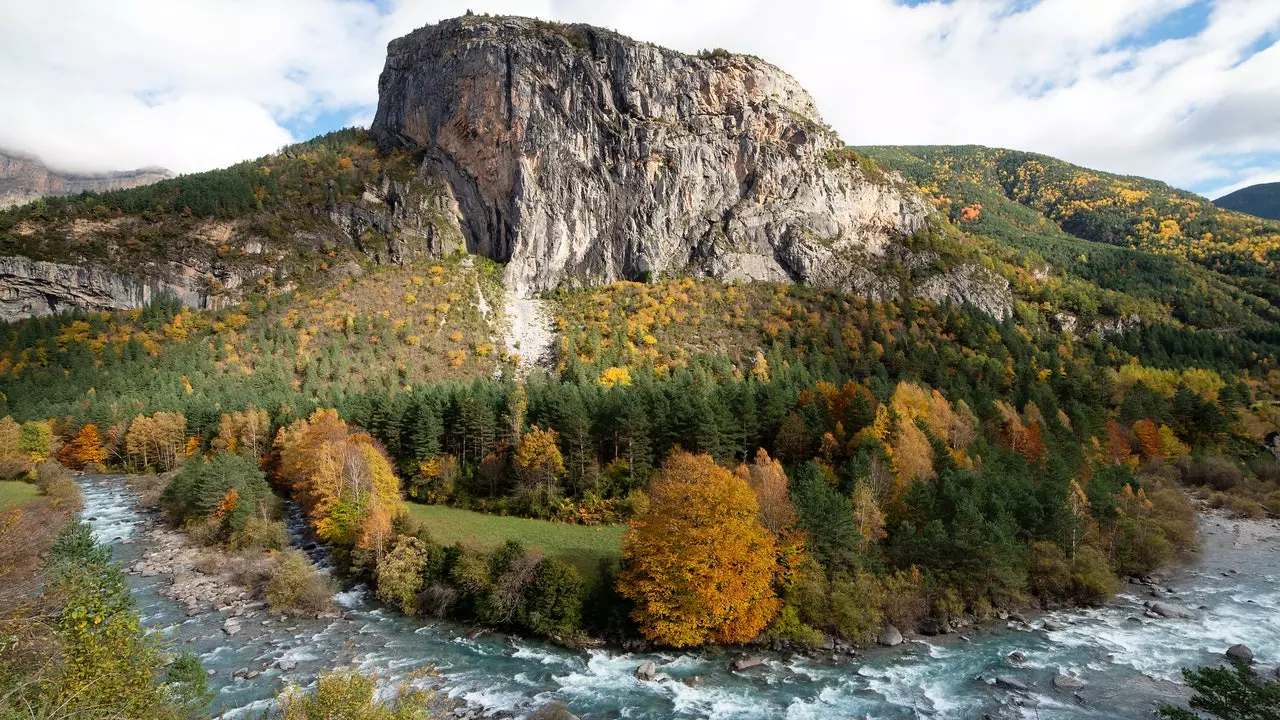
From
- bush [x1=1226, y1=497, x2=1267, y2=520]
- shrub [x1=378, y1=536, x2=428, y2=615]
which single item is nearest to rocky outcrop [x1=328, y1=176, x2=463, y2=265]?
shrub [x1=378, y1=536, x2=428, y2=615]

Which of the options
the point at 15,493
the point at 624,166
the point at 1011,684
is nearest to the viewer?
the point at 1011,684

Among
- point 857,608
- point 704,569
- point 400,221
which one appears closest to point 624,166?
point 400,221

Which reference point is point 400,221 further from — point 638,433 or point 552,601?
point 552,601

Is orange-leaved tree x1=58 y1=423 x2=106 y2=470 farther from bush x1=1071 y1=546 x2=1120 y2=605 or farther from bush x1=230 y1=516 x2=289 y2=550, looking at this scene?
bush x1=1071 y1=546 x2=1120 y2=605

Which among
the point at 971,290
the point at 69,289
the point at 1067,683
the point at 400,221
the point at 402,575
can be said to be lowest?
the point at 1067,683

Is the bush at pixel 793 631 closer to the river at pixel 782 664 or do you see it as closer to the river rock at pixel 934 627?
the river at pixel 782 664

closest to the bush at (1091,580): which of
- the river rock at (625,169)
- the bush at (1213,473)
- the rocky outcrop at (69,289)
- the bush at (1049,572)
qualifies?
the bush at (1049,572)
